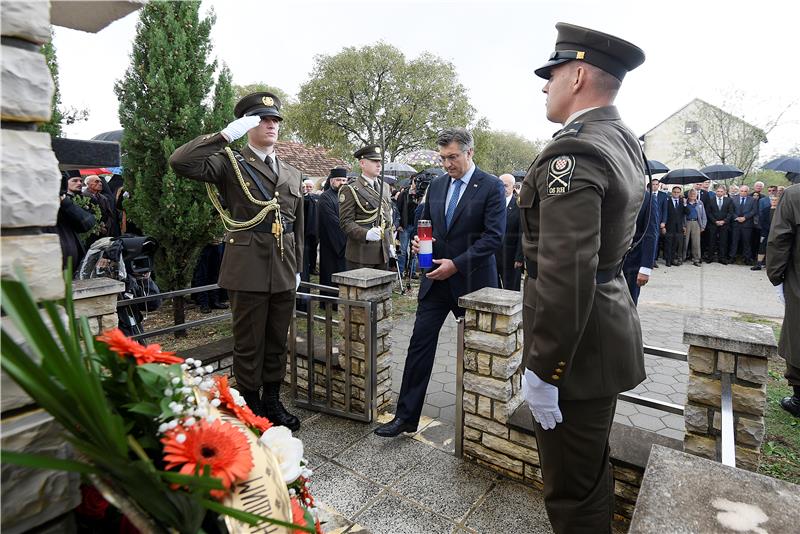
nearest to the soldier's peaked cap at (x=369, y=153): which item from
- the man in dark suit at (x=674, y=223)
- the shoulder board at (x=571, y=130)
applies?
the shoulder board at (x=571, y=130)

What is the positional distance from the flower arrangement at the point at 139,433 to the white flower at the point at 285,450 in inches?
0.4

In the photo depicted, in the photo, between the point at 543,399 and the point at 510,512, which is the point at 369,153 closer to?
the point at 510,512

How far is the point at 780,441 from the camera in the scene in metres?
3.64

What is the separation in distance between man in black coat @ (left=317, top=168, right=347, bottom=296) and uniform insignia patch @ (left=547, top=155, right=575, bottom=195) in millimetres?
6451

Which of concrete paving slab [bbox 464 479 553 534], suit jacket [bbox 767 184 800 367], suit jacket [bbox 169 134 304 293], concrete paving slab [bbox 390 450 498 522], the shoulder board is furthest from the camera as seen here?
suit jacket [bbox 767 184 800 367]

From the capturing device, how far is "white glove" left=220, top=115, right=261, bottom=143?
3193 mm

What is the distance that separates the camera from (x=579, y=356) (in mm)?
1887

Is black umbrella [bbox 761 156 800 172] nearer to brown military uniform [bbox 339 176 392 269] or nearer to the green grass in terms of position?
the green grass

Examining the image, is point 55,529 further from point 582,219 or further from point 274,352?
point 274,352

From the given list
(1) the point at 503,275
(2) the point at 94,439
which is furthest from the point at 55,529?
(1) the point at 503,275

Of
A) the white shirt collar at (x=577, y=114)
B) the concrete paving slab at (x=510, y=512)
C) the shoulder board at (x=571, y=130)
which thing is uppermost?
the white shirt collar at (x=577, y=114)

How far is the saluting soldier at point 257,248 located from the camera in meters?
3.38

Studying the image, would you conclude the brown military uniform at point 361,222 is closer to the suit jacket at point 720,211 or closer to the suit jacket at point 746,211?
the suit jacket at point 720,211

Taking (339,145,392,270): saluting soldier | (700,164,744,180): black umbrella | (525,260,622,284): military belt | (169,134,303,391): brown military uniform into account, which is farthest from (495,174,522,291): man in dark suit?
(700,164,744,180): black umbrella
